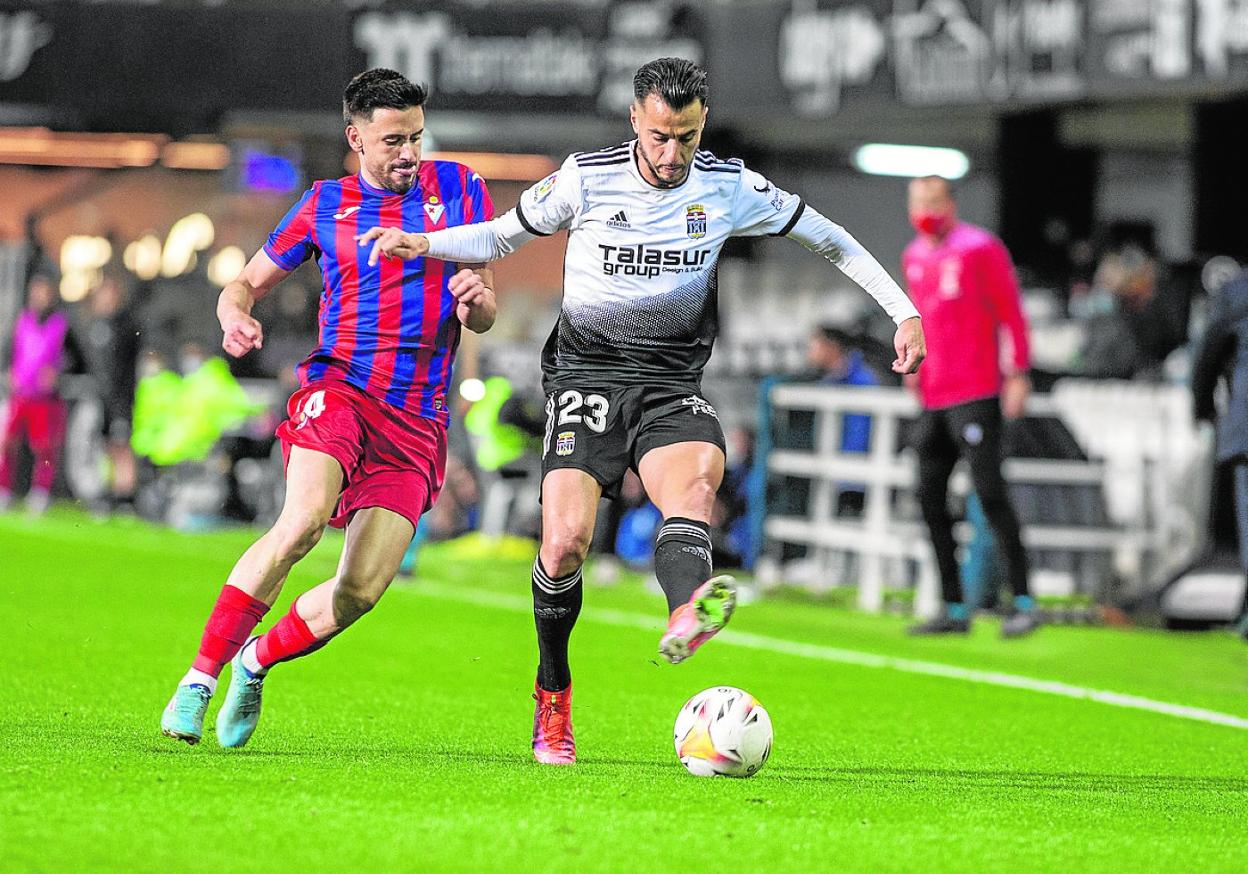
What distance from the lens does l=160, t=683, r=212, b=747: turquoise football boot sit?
5758 millimetres

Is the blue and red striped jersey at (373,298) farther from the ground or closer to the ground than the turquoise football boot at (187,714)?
farther from the ground

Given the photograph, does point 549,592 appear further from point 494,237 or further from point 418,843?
point 418,843

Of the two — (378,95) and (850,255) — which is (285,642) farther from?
(850,255)

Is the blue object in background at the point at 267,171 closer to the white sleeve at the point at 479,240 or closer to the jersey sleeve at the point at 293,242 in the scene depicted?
the jersey sleeve at the point at 293,242

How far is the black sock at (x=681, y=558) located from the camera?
5.55 metres

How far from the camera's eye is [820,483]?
13320 millimetres

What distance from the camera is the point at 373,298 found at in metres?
6.20

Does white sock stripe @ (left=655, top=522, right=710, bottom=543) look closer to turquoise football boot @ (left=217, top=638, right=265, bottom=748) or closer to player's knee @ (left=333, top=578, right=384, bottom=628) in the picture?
player's knee @ (left=333, top=578, right=384, bottom=628)

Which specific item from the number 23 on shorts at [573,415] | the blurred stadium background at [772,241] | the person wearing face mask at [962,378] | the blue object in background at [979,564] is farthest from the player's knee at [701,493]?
the blue object in background at [979,564]

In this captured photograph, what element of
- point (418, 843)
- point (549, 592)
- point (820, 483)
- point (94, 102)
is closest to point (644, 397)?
point (549, 592)

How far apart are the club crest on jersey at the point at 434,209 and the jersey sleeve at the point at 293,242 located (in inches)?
14.1

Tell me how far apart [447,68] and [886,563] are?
31.8 feet

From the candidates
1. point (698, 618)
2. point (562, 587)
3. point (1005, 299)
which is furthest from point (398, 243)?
point (1005, 299)

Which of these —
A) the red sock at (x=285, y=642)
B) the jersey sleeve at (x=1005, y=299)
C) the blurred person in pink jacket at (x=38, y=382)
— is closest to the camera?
the red sock at (x=285, y=642)
